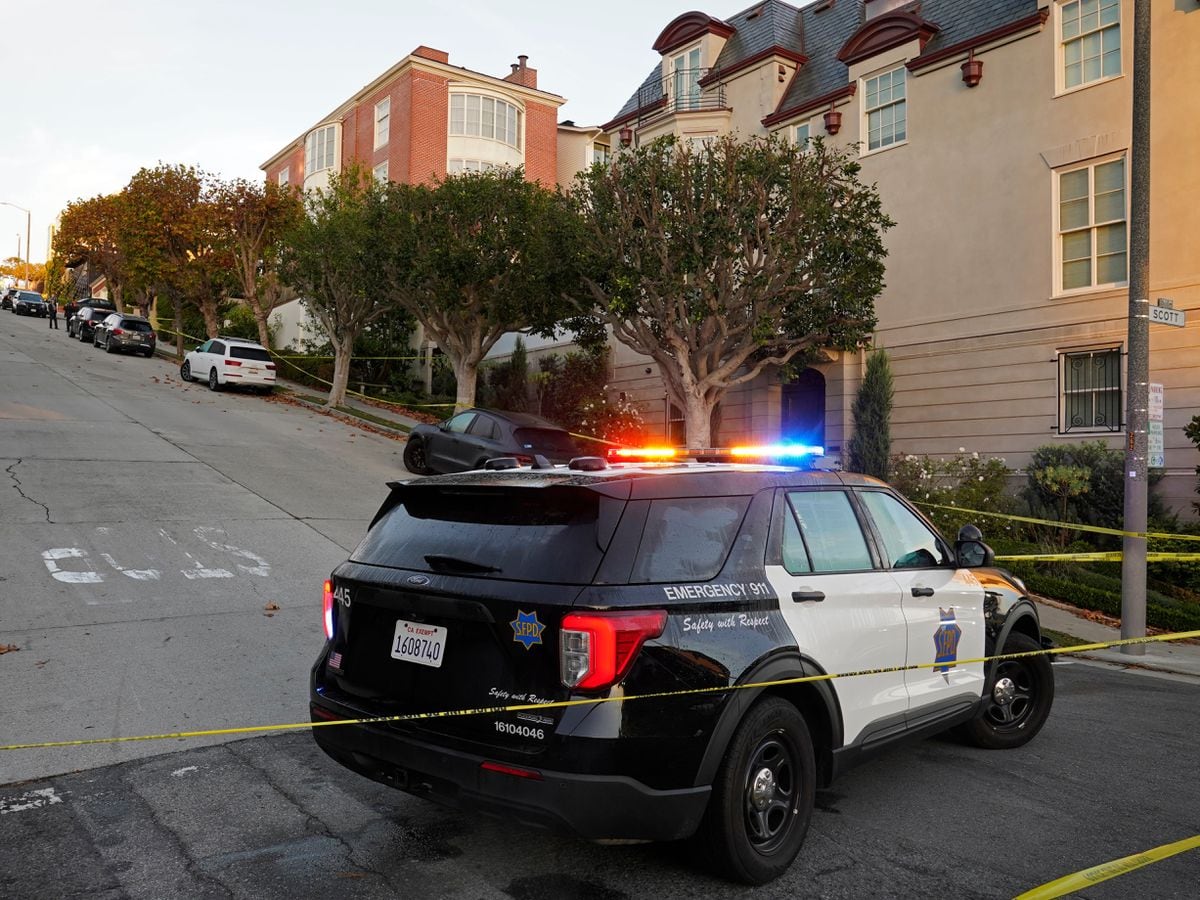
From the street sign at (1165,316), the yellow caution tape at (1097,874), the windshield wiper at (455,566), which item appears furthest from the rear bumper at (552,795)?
the street sign at (1165,316)

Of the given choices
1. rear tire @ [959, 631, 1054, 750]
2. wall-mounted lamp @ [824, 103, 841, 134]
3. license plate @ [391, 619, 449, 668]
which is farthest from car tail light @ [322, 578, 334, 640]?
wall-mounted lamp @ [824, 103, 841, 134]

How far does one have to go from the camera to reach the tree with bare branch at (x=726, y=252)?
1642 centimetres

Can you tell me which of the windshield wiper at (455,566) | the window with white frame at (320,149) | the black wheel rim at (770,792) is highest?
the window with white frame at (320,149)

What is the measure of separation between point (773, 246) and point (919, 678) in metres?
12.8

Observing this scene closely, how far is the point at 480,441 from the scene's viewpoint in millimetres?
16219

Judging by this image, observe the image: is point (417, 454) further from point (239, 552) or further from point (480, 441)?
point (239, 552)

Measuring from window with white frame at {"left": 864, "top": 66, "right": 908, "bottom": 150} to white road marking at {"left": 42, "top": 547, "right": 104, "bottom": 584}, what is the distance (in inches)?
743

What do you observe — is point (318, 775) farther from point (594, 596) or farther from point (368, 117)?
point (368, 117)

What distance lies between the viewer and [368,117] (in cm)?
4203

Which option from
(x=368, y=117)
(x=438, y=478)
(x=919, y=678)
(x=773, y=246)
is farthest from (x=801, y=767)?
(x=368, y=117)

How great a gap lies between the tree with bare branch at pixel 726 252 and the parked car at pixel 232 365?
555 inches

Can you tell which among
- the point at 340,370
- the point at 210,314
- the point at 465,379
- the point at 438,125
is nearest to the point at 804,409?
the point at 465,379

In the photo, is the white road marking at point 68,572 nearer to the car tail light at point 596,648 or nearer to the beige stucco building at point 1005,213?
the car tail light at point 596,648

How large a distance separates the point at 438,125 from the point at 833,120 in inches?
848
